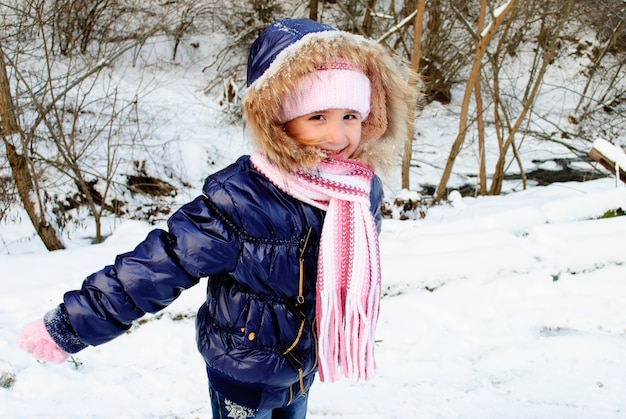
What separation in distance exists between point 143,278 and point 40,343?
0.32 metres

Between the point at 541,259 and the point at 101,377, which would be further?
the point at 541,259

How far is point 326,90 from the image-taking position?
1.29 meters

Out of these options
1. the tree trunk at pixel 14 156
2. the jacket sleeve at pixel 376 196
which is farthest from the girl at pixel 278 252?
the tree trunk at pixel 14 156

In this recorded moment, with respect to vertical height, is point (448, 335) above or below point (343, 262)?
below

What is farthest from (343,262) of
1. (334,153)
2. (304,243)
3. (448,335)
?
(448,335)

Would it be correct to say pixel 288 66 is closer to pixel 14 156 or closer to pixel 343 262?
pixel 343 262

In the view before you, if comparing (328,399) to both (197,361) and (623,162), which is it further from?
(623,162)

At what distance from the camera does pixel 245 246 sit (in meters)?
1.29

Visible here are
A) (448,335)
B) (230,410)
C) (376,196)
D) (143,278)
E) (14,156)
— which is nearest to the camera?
(143,278)

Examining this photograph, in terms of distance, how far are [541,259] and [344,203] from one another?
2058mm

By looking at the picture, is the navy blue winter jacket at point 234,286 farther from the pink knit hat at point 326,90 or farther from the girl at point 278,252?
the pink knit hat at point 326,90

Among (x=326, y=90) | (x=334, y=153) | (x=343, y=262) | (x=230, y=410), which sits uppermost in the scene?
(x=326, y=90)

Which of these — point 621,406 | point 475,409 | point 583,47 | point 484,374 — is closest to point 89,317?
point 475,409

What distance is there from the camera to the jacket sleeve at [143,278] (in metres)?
1.22
